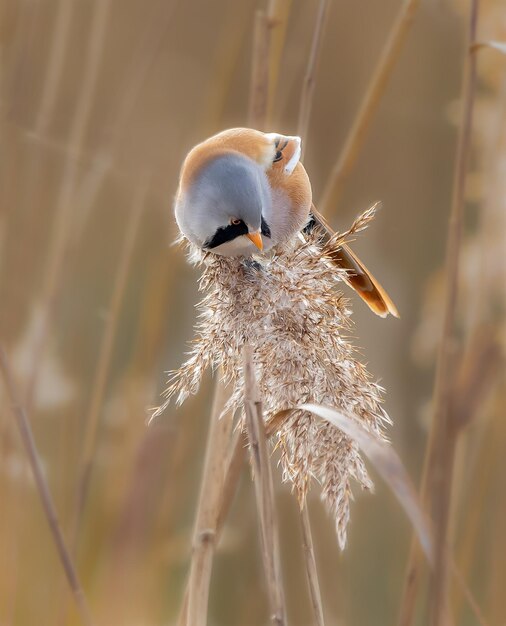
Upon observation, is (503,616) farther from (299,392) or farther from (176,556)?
(299,392)

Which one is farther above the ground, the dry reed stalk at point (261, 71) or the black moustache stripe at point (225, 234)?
the dry reed stalk at point (261, 71)

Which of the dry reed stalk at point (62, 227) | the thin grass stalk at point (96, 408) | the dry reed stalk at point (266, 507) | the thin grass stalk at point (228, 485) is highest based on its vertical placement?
the dry reed stalk at point (62, 227)

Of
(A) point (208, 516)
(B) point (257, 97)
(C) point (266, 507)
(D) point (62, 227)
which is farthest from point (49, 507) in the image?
(B) point (257, 97)

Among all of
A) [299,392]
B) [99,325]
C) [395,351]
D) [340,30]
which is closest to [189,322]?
[99,325]

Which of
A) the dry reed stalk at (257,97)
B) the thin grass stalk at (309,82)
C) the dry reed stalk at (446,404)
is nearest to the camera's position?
the dry reed stalk at (446,404)

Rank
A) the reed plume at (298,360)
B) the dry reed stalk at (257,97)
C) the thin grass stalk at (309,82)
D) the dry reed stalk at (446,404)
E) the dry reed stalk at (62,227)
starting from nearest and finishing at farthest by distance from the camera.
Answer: the dry reed stalk at (446,404) < the reed plume at (298,360) < the dry reed stalk at (257,97) < the thin grass stalk at (309,82) < the dry reed stalk at (62,227)

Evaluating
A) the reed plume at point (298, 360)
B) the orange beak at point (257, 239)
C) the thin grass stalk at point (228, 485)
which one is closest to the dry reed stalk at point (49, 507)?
the thin grass stalk at point (228, 485)

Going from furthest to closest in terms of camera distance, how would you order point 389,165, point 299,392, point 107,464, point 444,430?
point 389,165
point 107,464
point 299,392
point 444,430

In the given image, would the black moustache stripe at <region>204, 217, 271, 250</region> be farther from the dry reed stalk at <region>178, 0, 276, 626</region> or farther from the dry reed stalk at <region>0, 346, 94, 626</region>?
the dry reed stalk at <region>0, 346, 94, 626</region>

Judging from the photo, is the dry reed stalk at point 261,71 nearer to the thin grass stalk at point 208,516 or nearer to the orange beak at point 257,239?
the orange beak at point 257,239
